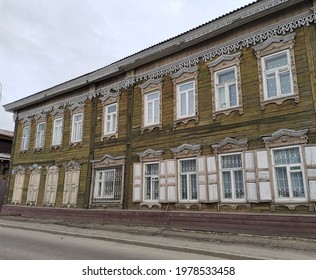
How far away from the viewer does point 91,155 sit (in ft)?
54.5

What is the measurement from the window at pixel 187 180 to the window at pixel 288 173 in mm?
3425

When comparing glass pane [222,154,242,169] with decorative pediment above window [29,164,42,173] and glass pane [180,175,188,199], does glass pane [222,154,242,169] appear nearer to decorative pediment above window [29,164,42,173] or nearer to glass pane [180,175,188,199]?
glass pane [180,175,188,199]

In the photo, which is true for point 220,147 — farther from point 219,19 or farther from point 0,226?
point 0,226

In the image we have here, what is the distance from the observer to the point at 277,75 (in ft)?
36.1

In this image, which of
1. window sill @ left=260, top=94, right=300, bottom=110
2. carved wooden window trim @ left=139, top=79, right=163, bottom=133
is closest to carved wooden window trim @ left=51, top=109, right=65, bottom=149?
carved wooden window trim @ left=139, top=79, right=163, bottom=133

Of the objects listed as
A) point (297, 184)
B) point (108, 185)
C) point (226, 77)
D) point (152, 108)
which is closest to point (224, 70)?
point (226, 77)

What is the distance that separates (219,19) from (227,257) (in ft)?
31.2

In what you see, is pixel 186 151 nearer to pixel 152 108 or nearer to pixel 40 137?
Answer: pixel 152 108

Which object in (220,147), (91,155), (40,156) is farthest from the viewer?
(40,156)

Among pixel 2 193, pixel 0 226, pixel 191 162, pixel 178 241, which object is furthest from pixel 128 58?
pixel 2 193

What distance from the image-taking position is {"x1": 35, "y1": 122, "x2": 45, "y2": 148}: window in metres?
20.2

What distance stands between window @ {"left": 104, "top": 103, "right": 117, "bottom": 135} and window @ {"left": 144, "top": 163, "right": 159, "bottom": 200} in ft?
11.0

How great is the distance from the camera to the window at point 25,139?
21.2 metres

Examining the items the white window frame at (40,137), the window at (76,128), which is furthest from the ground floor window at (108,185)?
the white window frame at (40,137)
